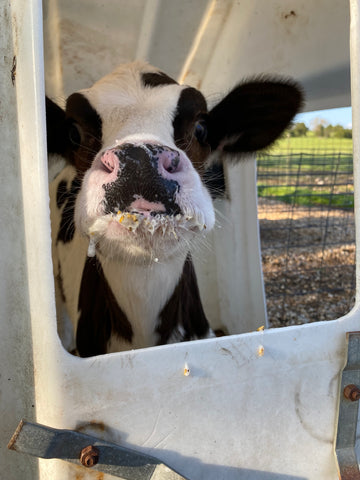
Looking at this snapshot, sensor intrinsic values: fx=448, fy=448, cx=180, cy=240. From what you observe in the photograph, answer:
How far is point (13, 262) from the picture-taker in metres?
1.04

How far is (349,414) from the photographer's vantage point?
1.19 meters

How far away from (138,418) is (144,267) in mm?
884

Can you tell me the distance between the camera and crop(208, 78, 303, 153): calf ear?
1.97 meters

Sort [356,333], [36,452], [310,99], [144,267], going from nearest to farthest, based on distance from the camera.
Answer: [36,452] → [356,333] → [144,267] → [310,99]

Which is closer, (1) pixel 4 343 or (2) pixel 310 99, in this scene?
(1) pixel 4 343

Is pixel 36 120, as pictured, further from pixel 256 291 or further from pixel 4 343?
pixel 256 291

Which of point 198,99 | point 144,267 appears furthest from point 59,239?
point 198,99

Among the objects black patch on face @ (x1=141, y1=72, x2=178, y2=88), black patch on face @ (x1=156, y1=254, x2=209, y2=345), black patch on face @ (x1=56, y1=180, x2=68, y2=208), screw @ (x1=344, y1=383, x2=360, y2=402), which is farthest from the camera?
black patch on face @ (x1=56, y1=180, x2=68, y2=208)

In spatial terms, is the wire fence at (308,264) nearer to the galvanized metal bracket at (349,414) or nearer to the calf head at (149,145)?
the calf head at (149,145)

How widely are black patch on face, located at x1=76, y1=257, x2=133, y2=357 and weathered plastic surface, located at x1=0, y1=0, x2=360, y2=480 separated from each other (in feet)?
3.29

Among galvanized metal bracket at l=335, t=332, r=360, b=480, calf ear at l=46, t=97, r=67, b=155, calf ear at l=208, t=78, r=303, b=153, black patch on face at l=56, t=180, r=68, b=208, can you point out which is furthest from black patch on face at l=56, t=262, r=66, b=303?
galvanized metal bracket at l=335, t=332, r=360, b=480

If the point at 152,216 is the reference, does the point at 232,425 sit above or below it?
below

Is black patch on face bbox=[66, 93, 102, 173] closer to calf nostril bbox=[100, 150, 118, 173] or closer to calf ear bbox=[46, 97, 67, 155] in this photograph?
calf ear bbox=[46, 97, 67, 155]

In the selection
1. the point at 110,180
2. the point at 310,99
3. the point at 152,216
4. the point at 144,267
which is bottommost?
the point at 144,267
